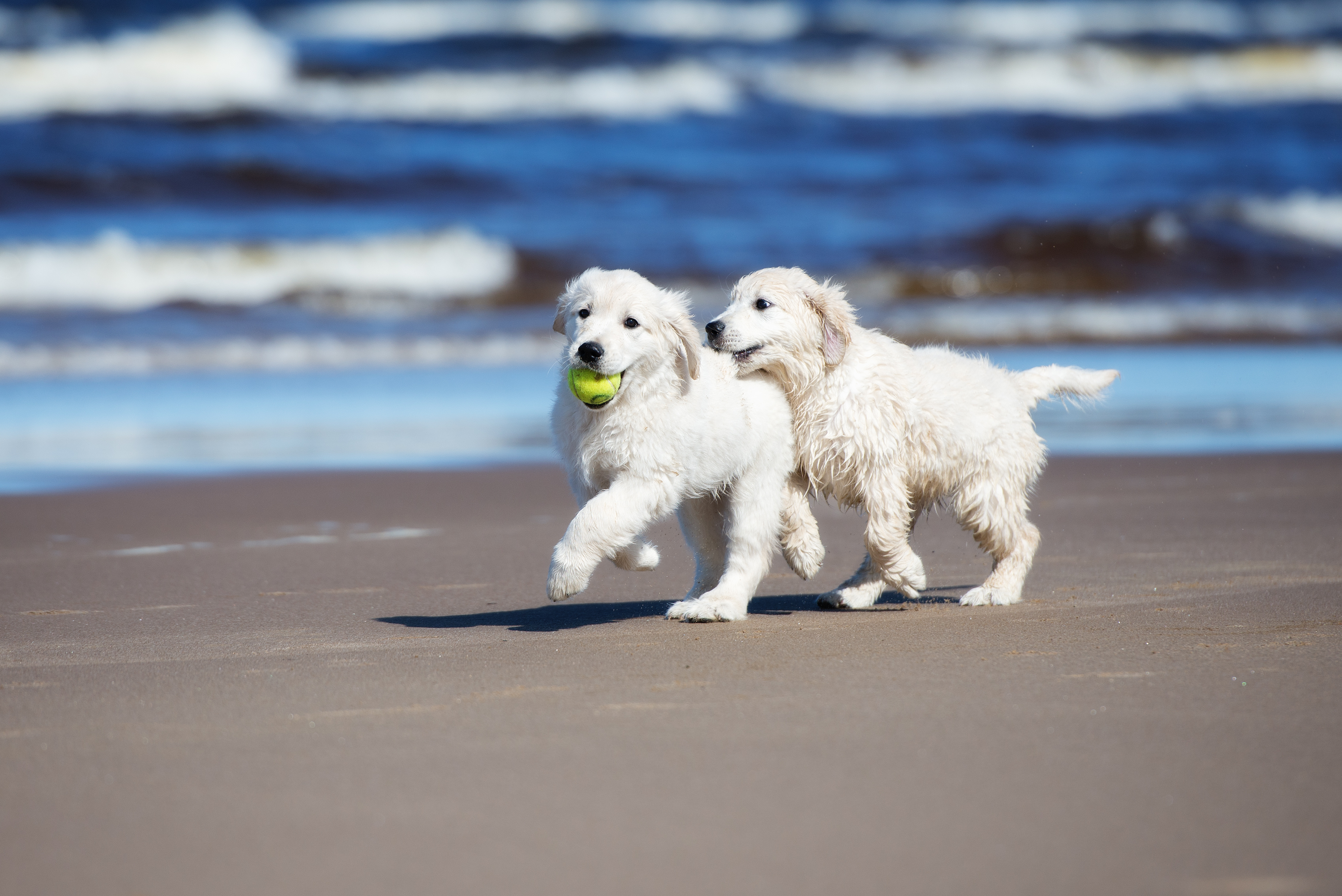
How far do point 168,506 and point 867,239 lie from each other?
635 inches

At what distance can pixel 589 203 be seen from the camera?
24.3m

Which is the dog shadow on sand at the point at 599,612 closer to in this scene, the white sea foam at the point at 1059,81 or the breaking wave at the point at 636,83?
the breaking wave at the point at 636,83

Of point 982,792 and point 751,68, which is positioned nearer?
point 982,792

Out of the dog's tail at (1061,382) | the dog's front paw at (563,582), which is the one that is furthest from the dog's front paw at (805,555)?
the dog's tail at (1061,382)

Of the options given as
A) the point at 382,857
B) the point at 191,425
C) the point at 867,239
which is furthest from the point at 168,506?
the point at 867,239

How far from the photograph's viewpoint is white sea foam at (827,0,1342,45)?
1369 inches

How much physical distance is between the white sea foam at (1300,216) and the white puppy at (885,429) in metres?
20.7

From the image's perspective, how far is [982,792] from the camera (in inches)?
117

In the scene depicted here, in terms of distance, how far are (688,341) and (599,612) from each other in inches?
42.3

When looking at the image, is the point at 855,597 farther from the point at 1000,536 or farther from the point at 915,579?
the point at 1000,536

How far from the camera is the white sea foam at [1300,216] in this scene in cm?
2428

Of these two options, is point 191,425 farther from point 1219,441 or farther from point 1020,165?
point 1020,165

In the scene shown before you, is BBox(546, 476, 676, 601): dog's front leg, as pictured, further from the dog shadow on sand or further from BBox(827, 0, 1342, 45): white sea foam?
BBox(827, 0, 1342, 45): white sea foam

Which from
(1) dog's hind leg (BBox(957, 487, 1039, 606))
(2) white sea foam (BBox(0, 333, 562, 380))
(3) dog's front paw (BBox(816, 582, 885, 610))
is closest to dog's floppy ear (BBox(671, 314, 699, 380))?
(3) dog's front paw (BBox(816, 582, 885, 610))
